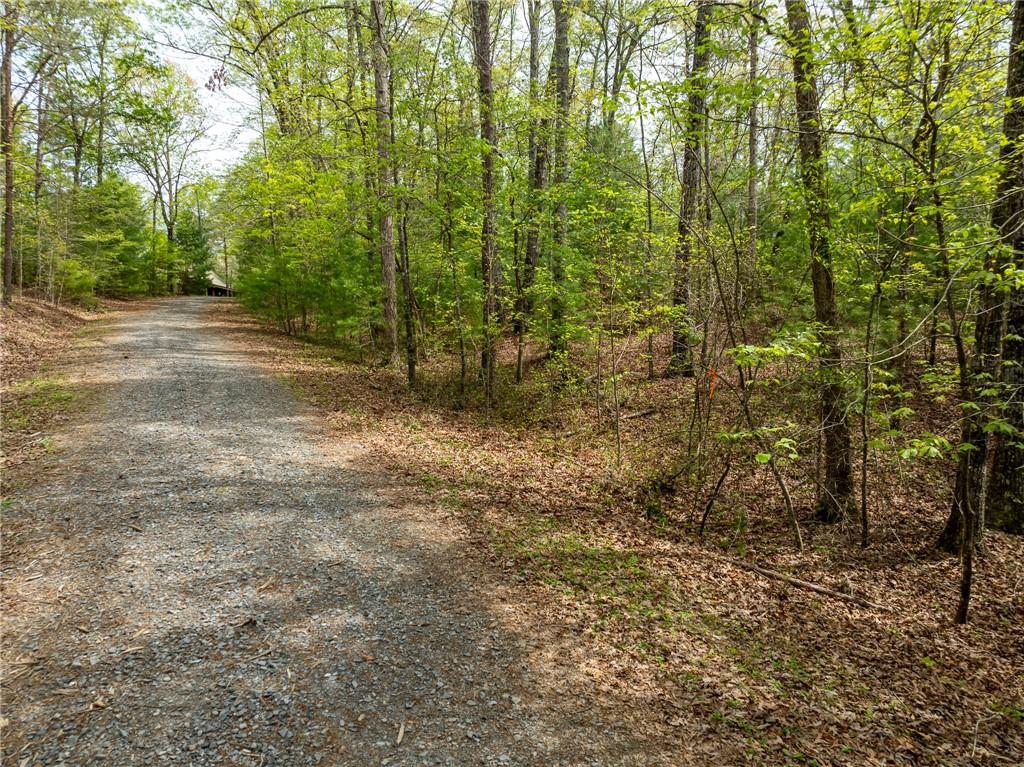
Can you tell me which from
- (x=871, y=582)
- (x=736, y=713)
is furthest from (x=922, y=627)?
(x=736, y=713)

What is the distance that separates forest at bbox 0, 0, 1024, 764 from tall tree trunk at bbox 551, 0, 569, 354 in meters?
0.09

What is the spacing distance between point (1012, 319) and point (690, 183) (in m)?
6.91

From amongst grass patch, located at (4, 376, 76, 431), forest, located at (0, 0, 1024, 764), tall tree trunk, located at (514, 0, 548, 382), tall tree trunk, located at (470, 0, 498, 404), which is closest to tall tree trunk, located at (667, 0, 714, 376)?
forest, located at (0, 0, 1024, 764)

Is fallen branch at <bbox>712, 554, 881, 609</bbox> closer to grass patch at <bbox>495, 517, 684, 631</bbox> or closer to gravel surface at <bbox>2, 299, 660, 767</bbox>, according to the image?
grass patch at <bbox>495, 517, 684, 631</bbox>

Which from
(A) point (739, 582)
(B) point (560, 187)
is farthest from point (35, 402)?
(A) point (739, 582)

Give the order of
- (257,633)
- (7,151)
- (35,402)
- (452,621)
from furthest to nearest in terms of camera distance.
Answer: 1. (7,151)
2. (35,402)
3. (452,621)
4. (257,633)

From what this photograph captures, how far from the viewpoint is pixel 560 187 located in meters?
9.57

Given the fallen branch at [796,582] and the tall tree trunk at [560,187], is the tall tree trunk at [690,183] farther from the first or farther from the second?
the fallen branch at [796,582]

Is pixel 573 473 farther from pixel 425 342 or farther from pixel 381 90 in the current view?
pixel 381 90

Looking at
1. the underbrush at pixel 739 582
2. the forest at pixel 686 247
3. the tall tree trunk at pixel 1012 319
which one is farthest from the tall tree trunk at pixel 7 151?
the tall tree trunk at pixel 1012 319

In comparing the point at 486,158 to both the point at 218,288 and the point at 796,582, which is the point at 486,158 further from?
the point at 218,288

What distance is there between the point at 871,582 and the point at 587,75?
18.6 m

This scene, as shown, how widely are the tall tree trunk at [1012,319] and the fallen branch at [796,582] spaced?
1.85 metres

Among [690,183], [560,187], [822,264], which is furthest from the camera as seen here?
[690,183]
